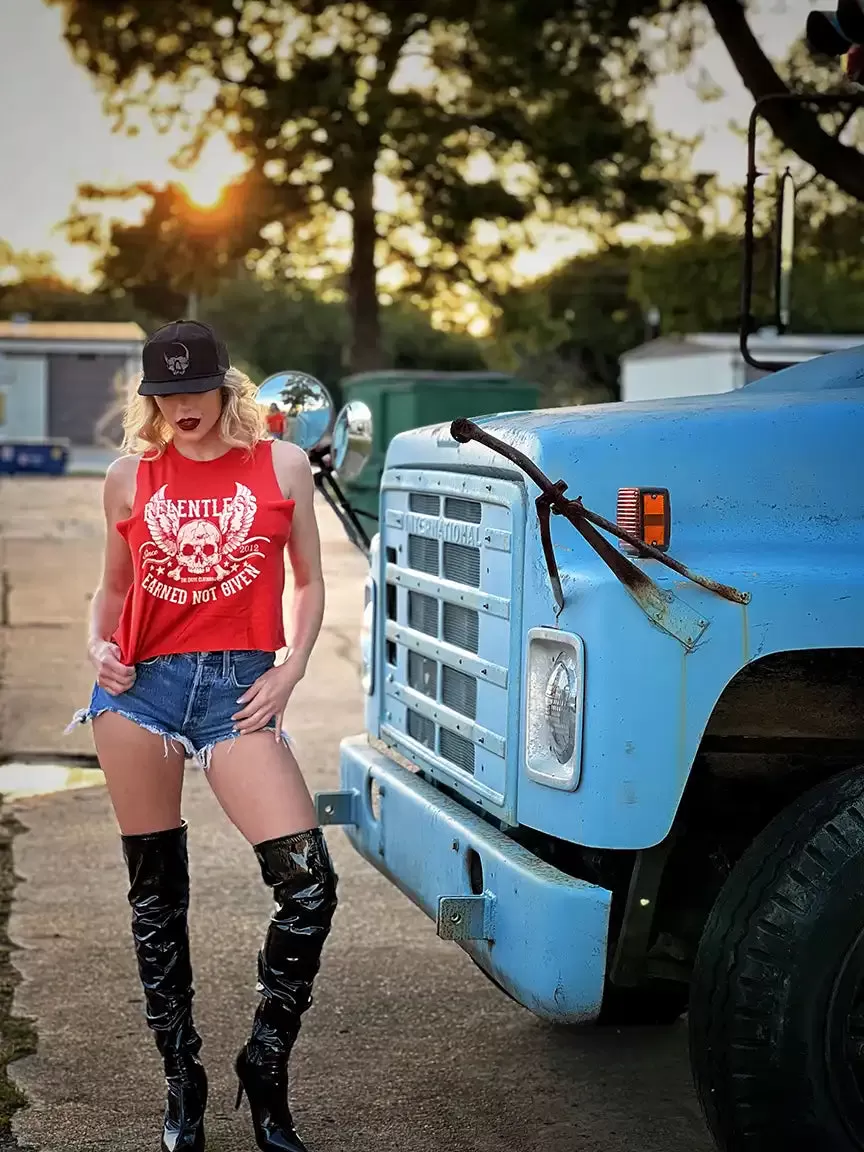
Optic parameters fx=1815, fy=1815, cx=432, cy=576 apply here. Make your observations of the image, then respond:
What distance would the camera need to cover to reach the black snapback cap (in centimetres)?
385

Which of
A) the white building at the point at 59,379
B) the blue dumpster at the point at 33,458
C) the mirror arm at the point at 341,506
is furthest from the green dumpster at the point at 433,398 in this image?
the white building at the point at 59,379

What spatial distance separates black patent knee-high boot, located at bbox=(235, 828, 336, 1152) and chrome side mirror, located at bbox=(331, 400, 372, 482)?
150 centimetres

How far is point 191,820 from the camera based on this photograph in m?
7.36

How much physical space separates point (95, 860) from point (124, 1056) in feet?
6.85

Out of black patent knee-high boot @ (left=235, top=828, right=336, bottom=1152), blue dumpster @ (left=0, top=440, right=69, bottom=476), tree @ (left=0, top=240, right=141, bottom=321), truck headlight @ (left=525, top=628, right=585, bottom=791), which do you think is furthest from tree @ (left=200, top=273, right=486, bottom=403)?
truck headlight @ (left=525, top=628, right=585, bottom=791)

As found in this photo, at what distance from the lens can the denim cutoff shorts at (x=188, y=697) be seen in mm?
3895

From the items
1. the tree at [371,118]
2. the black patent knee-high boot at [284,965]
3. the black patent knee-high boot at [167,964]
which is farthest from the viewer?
the tree at [371,118]

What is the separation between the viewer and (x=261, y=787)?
3879mm

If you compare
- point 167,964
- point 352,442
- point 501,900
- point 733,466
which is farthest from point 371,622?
point 733,466

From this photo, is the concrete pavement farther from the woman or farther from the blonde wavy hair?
the blonde wavy hair

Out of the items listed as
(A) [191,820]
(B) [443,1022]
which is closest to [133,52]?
(A) [191,820]

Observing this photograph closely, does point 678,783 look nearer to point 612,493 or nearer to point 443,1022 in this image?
point 612,493

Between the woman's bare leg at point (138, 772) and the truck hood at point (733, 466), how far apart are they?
3.24 ft

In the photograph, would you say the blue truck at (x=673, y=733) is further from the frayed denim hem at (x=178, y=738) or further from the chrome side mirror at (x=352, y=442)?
the chrome side mirror at (x=352, y=442)
